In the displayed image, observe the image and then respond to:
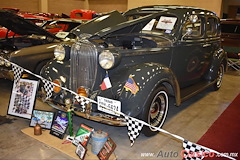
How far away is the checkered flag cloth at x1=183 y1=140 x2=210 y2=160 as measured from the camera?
2072mm

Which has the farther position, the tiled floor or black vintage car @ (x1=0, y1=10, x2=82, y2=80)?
black vintage car @ (x1=0, y1=10, x2=82, y2=80)

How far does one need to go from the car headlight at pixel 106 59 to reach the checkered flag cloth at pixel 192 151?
1.22 meters

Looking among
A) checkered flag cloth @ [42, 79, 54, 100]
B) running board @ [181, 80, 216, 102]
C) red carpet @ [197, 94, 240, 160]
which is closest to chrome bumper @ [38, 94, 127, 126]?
checkered flag cloth @ [42, 79, 54, 100]

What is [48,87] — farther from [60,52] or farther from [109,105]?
[109,105]

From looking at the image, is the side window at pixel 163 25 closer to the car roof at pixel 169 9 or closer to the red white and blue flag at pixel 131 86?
the car roof at pixel 169 9

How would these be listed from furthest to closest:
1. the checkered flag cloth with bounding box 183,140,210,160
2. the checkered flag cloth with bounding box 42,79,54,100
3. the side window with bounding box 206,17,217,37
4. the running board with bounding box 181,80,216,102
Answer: the side window with bounding box 206,17,217,37, the running board with bounding box 181,80,216,102, the checkered flag cloth with bounding box 42,79,54,100, the checkered flag cloth with bounding box 183,140,210,160

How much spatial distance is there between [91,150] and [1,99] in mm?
2614

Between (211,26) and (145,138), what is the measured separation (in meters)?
3.03

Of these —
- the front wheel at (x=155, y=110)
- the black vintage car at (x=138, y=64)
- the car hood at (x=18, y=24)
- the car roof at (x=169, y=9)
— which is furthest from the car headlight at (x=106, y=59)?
the car hood at (x=18, y=24)

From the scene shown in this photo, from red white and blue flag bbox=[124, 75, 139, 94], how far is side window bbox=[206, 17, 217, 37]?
266 cm

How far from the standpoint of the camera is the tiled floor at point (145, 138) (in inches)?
108

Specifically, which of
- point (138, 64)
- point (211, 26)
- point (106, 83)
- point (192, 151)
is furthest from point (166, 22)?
point (192, 151)

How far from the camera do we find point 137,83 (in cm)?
276

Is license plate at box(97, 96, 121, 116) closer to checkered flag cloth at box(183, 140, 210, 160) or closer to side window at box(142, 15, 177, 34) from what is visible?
checkered flag cloth at box(183, 140, 210, 160)
